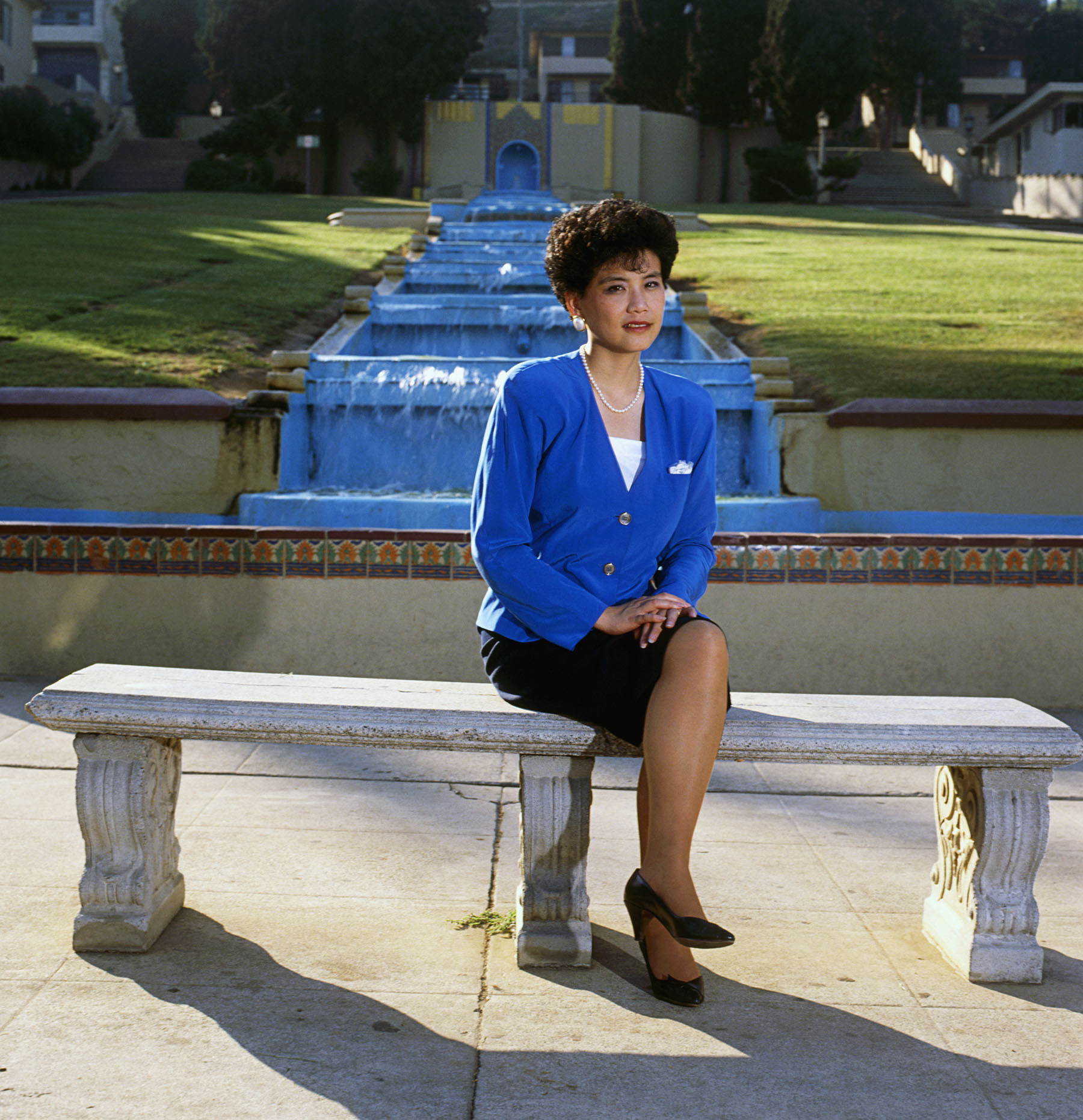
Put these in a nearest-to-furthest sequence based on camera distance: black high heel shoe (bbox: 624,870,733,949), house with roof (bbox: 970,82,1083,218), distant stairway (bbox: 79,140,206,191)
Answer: black high heel shoe (bbox: 624,870,733,949), house with roof (bbox: 970,82,1083,218), distant stairway (bbox: 79,140,206,191)

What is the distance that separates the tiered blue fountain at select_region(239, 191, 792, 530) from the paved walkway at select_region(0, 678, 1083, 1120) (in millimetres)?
3539

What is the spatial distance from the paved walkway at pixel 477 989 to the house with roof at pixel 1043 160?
3729 centimetres

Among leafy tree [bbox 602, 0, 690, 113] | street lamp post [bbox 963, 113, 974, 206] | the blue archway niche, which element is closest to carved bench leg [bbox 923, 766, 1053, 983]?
street lamp post [bbox 963, 113, 974, 206]

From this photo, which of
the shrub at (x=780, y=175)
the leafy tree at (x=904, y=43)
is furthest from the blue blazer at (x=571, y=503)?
the leafy tree at (x=904, y=43)

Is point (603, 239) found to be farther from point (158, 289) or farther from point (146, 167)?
point (146, 167)

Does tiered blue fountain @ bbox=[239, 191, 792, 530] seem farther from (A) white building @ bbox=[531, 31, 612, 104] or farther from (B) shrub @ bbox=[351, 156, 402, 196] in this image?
(A) white building @ bbox=[531, 31, 612, 104]

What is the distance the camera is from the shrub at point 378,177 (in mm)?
42406

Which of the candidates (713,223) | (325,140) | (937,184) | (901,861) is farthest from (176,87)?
(901,861)

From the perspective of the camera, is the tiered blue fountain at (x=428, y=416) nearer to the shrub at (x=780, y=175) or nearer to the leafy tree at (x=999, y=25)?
the shrub at (x=780, y=175)

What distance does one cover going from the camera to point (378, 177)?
42.4 metres

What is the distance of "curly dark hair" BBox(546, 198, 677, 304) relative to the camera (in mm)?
3232

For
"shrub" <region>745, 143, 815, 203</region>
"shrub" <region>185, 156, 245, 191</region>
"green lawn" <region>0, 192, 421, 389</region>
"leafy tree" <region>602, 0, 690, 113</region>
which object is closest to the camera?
"green lawn" <region>0, 192, 421, 389</region>

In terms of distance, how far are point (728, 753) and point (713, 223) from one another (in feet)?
75.6

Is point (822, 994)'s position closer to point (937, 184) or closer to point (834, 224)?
point (834, 224)
